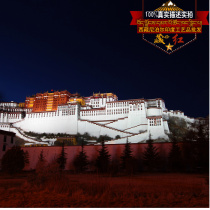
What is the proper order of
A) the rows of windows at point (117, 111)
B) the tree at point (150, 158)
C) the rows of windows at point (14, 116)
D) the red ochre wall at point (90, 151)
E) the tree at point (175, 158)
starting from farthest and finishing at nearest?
the rows of windows at point (14, 116), the rows of windows at point (117, 111), the red ochre wall at point (90, 151), the tree at point (150, 158), the tree at point (175, 158)

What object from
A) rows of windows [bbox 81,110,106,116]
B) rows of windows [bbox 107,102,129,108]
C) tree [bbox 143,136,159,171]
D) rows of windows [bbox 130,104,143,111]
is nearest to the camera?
Answer: tree [bbox 143,136,159,171]

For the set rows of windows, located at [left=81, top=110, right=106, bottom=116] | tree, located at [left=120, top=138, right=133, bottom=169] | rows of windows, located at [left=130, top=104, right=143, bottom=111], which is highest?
rows of windows, located at [left=130, top=104, right=143, bottom=111]

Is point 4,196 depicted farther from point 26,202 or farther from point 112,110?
point 112,110

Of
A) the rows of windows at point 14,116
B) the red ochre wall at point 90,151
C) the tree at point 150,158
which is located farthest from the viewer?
the rows of windows at point 14,116

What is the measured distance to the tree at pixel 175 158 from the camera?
48.3 ft

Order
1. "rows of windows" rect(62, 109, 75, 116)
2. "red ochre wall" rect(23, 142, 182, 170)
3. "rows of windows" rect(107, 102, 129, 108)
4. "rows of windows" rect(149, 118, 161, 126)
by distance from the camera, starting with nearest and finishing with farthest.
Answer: "red ochre wall" rect(23, 142, 182, 170) → "rows of windows" rect(149, 118, 161, 126) → "rows of windows" rect(107, 102, 129, 108) → "rows of windows" rect(62, 109, 75, 116)

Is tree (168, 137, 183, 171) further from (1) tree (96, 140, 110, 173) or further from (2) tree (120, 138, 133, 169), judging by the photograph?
(1) tree (96, 140, 110, 173)

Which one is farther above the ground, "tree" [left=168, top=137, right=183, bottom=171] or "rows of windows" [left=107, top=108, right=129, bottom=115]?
"rows of windows" [left=107, top=108, right=129, bottom=115]

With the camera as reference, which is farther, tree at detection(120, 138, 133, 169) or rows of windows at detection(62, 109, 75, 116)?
rows of windows at detection(62, 109, 75, 116)

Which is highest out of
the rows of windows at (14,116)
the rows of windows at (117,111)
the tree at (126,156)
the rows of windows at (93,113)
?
the rows of windows at (117,111)

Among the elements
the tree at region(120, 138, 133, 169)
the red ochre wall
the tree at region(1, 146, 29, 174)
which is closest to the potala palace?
the red ochre wall

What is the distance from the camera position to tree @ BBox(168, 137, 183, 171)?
48.3ft

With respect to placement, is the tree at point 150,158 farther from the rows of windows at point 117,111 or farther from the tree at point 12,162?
the rows of windows at point 117,111

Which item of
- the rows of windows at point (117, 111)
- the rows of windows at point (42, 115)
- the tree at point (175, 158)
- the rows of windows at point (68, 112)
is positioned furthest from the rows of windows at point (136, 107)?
the tree at point (175, 158)
